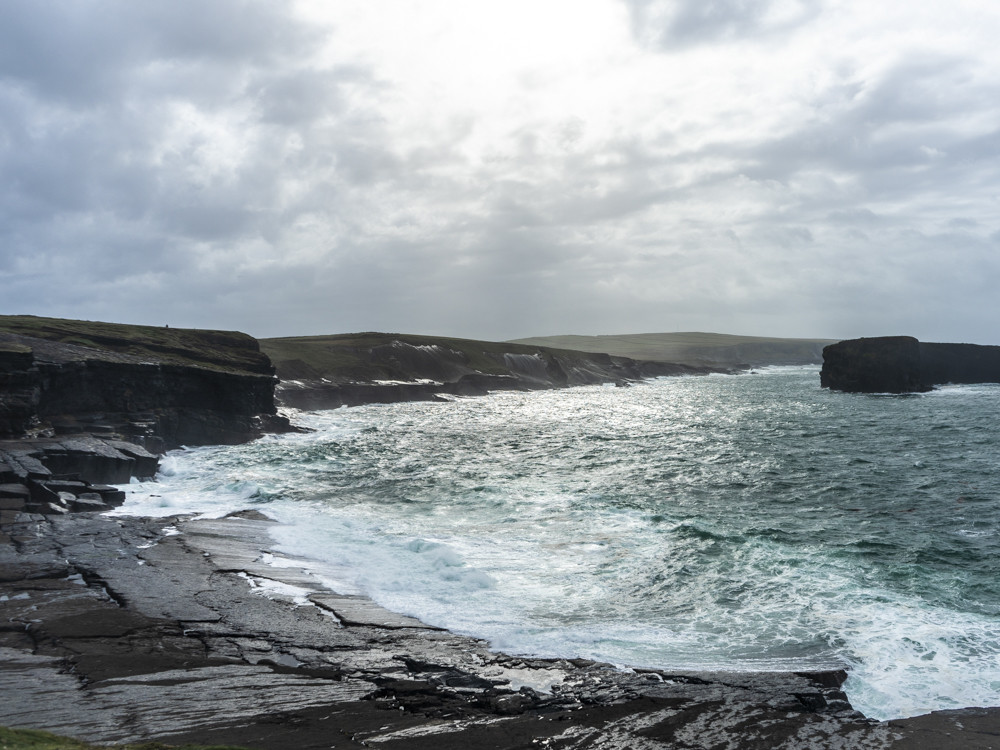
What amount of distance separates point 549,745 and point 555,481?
2718cm

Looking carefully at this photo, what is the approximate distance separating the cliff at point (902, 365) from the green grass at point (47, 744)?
112 meters

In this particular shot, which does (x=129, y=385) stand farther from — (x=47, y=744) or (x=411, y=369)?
(x=411, y=369)

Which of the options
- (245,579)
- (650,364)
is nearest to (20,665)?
(245,579)

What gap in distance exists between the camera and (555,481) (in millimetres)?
37531

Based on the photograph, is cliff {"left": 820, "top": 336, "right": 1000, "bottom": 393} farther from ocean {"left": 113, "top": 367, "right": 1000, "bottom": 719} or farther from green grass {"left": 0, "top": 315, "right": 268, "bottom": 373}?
green grass {"left": 0, "top": 315, "right": 268, "bottom": 373}

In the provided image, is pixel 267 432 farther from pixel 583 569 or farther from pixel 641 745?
pixel 641 745

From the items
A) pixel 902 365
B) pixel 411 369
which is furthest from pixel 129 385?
pixel 902 365

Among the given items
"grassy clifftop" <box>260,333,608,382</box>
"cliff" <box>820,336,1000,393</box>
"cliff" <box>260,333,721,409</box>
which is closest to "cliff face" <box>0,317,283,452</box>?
"cliff" <box>260,333,721,409</box>

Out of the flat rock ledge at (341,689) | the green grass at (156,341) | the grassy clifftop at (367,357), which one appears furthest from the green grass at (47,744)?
the grassy clifftop at (367,357)

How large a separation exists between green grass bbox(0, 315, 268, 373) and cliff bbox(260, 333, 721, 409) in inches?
533

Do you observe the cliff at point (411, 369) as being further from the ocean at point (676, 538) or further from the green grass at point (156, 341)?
the ocean at point (676, 538)

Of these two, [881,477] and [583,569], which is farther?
[881,477]

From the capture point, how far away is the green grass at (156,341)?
2274 inches

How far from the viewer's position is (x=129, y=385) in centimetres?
4906
